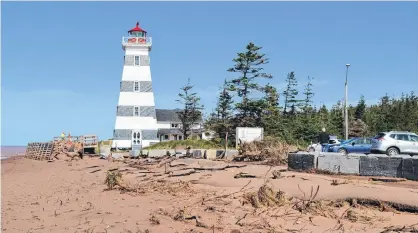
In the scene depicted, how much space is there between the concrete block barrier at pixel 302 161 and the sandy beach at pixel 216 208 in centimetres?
92

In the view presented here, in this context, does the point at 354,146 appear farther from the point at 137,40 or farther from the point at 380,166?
the point at 137,40

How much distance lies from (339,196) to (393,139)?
1163 centimetres

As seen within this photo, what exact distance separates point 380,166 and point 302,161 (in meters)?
2.35

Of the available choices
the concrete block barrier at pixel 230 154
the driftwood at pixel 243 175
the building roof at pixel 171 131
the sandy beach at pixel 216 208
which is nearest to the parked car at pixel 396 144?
the concrete block barrier at pixel 230 154

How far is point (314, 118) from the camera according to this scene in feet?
149

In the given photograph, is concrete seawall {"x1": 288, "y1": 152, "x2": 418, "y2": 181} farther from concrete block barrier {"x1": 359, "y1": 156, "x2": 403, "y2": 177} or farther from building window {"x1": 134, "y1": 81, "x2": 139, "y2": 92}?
building window {"x1": 134, "y1": 81, "x2": 139, "y2": 92}

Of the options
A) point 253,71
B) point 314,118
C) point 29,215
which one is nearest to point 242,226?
point 29,215

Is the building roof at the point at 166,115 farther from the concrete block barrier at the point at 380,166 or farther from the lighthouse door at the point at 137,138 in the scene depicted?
the concrete block barrier at the point at 380,166

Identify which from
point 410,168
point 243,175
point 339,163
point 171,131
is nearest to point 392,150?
point 339,163

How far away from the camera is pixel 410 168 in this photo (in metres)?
11.0

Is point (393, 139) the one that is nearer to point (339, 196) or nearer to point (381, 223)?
point (339, 196)

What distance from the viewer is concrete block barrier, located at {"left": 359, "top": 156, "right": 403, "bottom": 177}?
443 inches

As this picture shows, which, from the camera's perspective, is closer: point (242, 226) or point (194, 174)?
point (242, 226)

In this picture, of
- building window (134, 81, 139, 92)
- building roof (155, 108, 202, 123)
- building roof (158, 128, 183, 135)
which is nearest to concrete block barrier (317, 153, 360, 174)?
building window (134, 81, 139, 92)
